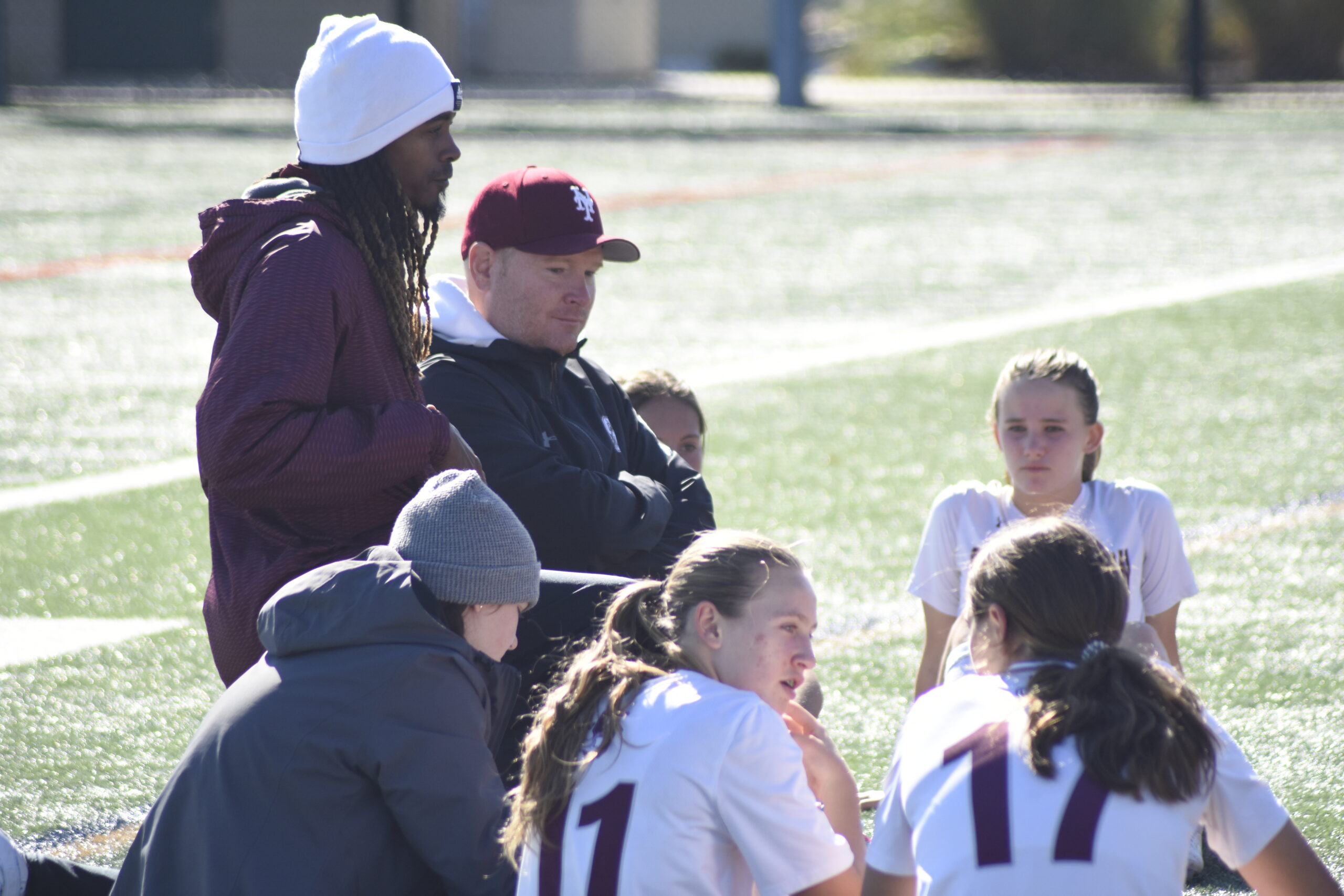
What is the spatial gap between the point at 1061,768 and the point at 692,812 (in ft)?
1.84

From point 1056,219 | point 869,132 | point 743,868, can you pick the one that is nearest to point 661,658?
point 743,868

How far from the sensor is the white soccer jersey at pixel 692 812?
2.54m

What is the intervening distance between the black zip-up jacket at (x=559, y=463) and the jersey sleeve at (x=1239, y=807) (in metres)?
1.60

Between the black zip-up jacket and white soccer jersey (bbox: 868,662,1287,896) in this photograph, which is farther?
the black zip-up jacket

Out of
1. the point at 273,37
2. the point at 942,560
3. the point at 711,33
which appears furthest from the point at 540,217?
the point at 711,33

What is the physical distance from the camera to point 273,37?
3269cm

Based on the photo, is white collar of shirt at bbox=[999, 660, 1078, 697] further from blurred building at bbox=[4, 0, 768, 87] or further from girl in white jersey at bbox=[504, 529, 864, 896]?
blurred building at bbox=[4, 0, 768, 87]

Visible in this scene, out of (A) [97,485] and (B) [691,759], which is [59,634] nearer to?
(A) [97,485]

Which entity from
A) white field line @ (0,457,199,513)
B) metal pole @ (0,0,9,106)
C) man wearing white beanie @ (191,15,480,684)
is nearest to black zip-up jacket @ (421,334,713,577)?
man wearing white beanie @ (191,15,480,684)

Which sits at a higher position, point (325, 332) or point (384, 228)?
point (384, 228)

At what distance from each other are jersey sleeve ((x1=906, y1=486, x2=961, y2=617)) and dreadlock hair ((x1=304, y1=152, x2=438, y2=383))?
1.42 metres

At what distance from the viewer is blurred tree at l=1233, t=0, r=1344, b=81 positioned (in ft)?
92.0

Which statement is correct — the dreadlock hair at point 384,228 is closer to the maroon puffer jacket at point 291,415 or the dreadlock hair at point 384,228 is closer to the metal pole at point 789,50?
the maroon puffer jacket at point 291,415

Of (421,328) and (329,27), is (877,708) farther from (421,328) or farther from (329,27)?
(329,27)
